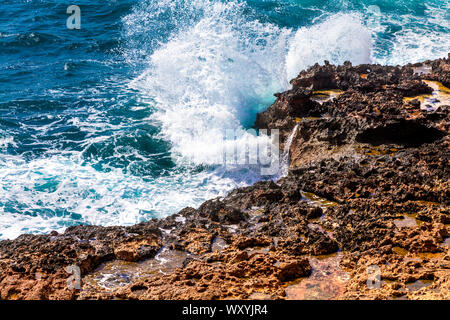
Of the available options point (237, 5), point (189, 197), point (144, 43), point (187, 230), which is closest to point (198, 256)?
point (187, 230)

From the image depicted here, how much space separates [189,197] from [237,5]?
14.1 m

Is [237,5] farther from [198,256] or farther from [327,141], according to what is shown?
[198,256]

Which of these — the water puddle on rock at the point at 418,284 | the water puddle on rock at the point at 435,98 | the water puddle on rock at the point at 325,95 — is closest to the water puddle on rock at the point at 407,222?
the water puddle on rock at the point at 418,284

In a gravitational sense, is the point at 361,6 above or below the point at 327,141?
above

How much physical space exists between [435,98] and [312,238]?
663cm

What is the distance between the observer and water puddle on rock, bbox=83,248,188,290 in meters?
5.68

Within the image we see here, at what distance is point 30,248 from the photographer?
6.47 m

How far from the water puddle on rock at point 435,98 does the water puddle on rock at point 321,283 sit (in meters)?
6.08

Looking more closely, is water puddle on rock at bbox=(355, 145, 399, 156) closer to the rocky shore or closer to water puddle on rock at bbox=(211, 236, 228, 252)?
the rocky shore

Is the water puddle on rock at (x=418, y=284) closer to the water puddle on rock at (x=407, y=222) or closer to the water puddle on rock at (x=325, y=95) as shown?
the water puddle on rock at (x=407, y=222)

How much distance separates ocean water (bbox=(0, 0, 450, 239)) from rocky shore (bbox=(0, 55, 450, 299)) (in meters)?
2.19

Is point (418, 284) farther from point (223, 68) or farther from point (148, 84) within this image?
point (148, 84)
